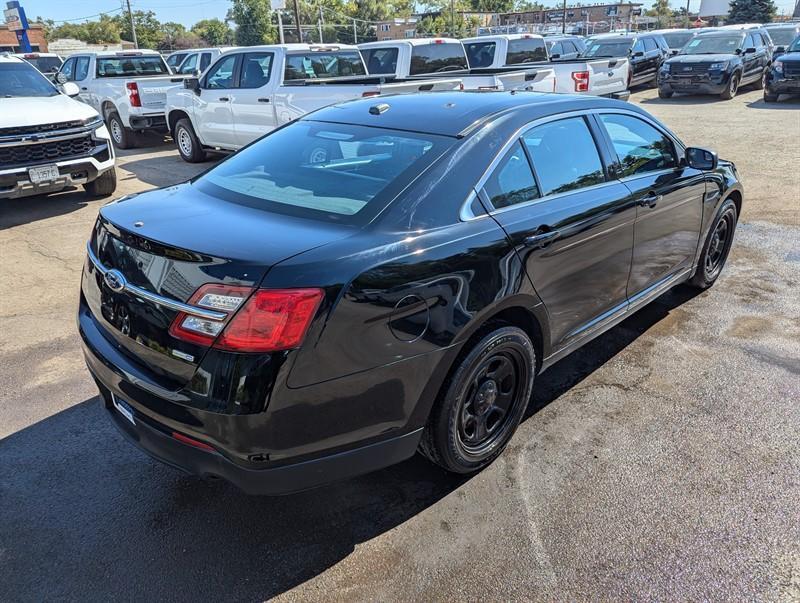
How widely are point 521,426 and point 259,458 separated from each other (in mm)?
1672

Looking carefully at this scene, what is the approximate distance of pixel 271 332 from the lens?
2.13 meters

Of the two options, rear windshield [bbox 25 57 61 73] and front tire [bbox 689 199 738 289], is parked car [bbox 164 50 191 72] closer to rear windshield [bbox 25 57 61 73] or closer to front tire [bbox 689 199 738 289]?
rear windshield [bbox 25 57 61 73]

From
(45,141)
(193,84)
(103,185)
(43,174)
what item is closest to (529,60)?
(193,84)

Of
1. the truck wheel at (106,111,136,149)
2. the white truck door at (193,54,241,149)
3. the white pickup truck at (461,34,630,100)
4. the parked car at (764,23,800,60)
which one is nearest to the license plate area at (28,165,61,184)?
the white truck door at (193,54,241,149)

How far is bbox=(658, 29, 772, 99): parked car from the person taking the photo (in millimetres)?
17125

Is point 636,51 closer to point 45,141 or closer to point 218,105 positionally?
Result: point 218,105

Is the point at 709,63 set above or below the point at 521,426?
above

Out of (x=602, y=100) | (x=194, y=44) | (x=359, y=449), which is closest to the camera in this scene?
(x=359, y=449)

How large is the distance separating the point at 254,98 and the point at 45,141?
3130mm

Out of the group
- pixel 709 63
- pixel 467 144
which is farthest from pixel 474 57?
pixel 467 144

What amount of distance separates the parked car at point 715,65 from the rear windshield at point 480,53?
7.00 m

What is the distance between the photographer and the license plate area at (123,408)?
8.49ft

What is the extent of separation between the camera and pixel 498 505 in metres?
2.83

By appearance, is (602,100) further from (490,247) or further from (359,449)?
(359,449)
